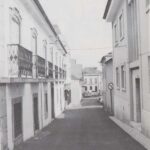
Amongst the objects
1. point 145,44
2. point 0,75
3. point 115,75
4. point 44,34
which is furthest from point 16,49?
point 115,75

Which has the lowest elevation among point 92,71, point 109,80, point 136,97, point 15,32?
point 136,97

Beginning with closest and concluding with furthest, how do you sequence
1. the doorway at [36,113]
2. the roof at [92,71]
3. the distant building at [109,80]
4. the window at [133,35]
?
the window at [133,35] → the doorway at [36,113] → the distant building at [109,80] → the roof at [92,71]

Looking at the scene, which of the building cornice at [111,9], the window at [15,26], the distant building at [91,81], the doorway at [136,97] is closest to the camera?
the window at [15,26]

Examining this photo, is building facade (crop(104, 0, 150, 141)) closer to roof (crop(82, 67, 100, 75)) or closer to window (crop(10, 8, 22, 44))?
window (crop(10, 8, 22, 44))

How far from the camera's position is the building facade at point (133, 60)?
1407 cm

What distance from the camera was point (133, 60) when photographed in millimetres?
18109

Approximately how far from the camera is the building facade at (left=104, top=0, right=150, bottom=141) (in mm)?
14070

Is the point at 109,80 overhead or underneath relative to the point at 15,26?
underneath

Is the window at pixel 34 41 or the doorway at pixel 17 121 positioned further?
the window at pixel 34 41

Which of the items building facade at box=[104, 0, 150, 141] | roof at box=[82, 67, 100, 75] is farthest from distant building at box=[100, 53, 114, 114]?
roof at box=[82, 67, 100, 75]

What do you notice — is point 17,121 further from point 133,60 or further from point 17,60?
point 133,60

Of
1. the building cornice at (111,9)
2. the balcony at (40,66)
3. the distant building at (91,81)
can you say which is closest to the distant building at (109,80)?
the building cornice at (111,9)

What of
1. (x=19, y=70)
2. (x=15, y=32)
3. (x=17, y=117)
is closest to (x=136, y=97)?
(x=17, y=117)

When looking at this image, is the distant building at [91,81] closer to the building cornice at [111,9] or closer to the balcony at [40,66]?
the building cornice at [111,9]
